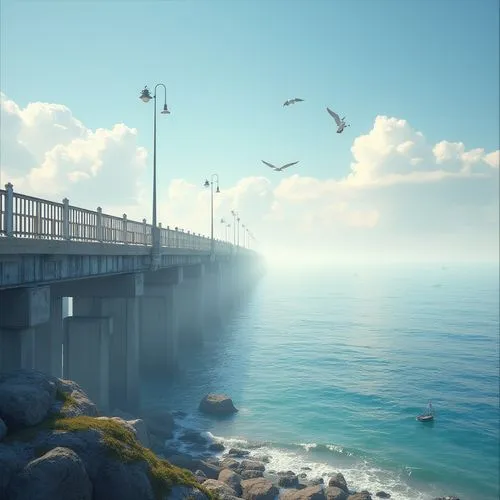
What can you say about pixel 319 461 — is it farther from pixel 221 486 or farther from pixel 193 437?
pixel 221 486

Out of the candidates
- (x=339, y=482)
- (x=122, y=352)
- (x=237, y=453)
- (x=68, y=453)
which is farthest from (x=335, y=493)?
(x=122, y=352)

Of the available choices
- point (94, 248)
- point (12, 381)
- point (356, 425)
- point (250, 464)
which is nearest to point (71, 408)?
point (12, 381)

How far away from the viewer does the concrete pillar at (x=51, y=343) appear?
85.8 ft

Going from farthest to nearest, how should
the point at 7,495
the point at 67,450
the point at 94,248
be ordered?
the point at 94,248 → the point at 67,450 → the point at 7,495

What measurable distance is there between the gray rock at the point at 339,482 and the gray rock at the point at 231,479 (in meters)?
4.99

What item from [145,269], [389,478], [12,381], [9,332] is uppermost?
[145,269]

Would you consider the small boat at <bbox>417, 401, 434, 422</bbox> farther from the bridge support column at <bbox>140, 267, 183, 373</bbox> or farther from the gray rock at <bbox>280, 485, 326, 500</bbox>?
the bridge support column at <bbox>140, 267, 183, 373</bbox>

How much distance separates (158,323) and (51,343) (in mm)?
18373

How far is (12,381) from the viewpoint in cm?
1395

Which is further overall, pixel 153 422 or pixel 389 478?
pixel 153 422

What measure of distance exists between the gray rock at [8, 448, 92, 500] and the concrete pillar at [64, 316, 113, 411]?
15893 millimetres

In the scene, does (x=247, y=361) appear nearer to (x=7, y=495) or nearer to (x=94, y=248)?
(x=94, y=248)

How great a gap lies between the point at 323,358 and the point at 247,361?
977 centimetres

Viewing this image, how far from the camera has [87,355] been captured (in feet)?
88.3
